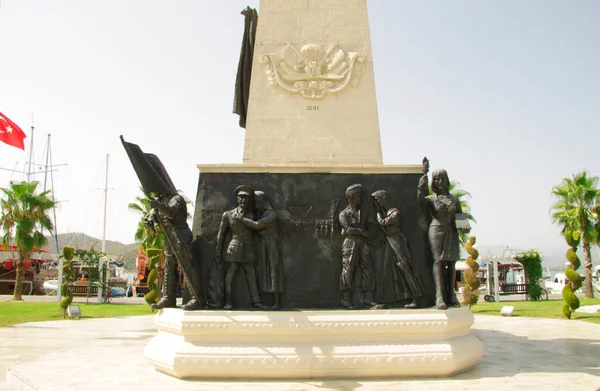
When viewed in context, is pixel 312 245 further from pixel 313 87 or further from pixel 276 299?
pixel 313 87

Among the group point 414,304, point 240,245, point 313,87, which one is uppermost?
point 313,87

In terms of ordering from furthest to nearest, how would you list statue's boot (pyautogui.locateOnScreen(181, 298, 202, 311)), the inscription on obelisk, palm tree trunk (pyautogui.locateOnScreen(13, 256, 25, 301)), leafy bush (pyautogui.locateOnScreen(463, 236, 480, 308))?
palm tree trunk (pyautogui.locateOnScreen(13, 256, 25, 301)), leafy bush (pyautogui.locateOnScreen(463, 236, 480, 308)), the inscription on obelisk, statue's boot (pyautogui.locateOnScreen(181, 298, 202, 311))

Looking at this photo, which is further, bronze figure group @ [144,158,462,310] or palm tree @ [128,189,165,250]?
palm tree @ [128,189,165,250]

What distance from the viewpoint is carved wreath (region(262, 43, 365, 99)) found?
29.6 ft

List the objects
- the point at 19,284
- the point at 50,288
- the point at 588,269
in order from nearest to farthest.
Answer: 1. the point at 19,284
2. the point at 588,269
3. the point at 50,288

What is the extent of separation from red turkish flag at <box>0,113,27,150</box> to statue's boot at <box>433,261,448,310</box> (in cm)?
1191

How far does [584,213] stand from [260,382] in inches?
1181

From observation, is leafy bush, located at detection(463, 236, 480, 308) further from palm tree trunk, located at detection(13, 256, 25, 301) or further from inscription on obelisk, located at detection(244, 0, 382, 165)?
palm tree trunk, located at detection(13, 256, 25, 301)

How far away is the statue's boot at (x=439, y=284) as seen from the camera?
23.6 feet

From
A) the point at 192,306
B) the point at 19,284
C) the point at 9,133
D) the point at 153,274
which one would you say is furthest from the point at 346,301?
the point at 19,284

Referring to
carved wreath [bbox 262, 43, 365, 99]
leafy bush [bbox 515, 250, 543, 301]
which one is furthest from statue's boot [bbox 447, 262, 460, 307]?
leafy bush [bbox 515, 250, 543, 301]

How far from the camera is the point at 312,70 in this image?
9.02 m

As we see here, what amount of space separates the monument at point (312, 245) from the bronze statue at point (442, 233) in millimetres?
171

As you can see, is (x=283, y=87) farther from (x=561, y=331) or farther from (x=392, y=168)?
(x=561, y=331)
